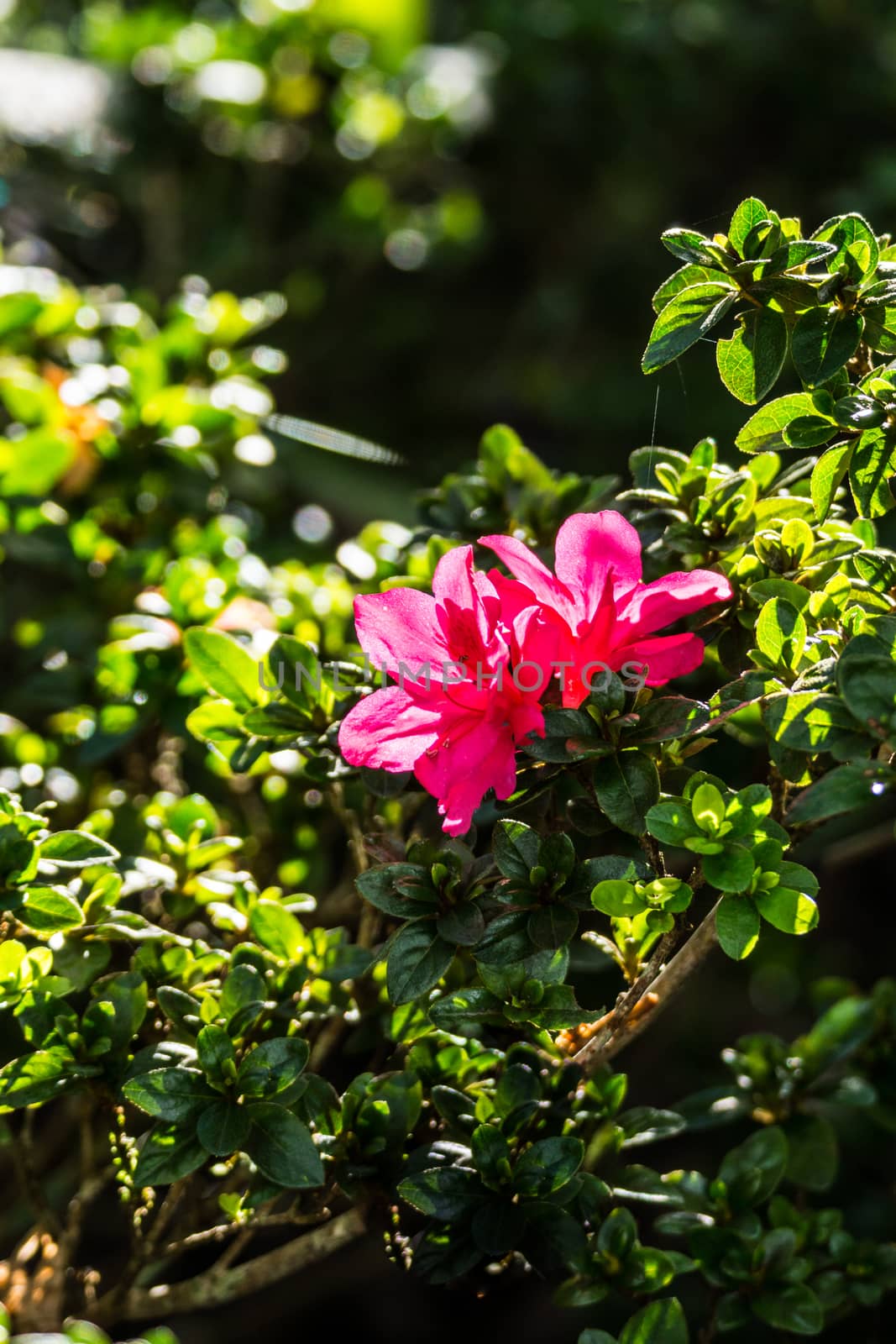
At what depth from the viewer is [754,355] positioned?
0.86 m

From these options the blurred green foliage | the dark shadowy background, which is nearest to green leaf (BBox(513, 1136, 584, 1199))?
the dark shadowy background

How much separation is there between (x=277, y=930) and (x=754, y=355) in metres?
0.60

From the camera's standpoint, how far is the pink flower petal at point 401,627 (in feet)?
2.90

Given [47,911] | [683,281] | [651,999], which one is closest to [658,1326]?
[651,999]

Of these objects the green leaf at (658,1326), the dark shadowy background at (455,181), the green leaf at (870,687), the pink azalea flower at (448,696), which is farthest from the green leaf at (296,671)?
the dark shadowy background at (455,181)

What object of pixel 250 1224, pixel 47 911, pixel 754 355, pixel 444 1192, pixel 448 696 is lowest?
pixel 250 1224

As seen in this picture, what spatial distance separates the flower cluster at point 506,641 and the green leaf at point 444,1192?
0.29 metres

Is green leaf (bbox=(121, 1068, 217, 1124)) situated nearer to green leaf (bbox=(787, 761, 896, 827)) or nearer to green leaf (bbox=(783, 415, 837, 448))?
green leaf (bbox=(787, 761, 896, 827))

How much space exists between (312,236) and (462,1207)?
7.03ft

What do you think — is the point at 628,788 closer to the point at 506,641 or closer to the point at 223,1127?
the point at 506,641

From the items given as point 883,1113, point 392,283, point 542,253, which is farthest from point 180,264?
Result: point 883,1113

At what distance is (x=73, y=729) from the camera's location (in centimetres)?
142

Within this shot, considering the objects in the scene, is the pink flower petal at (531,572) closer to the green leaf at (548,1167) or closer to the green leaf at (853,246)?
the green leaf at (853,246)

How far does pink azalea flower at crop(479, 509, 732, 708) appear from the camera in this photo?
86 cm
